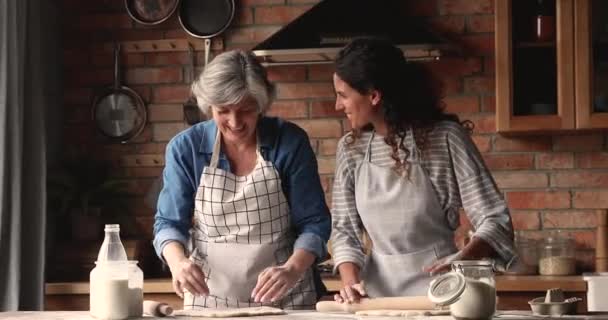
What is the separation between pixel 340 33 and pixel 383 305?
6.26 feet

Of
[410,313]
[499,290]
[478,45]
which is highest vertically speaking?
[478,45]

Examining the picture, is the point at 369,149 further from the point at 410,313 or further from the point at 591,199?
the point at 591,199

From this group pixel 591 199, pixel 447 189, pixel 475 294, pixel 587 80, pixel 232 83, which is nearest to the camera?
pixel 475 294

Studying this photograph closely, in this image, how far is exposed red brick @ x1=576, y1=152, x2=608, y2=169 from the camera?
13.9ft

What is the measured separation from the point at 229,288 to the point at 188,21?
6.84ft

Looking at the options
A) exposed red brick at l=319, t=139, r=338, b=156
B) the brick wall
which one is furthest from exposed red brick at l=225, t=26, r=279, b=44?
exposed red brick at l=319, t=139, r=338, b=156

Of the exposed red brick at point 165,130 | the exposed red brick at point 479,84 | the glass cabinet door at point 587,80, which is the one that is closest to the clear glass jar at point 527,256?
the glass cabinet door at point 587,80

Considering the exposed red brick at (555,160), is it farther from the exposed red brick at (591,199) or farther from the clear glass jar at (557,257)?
the clear glass jar at (557,257)

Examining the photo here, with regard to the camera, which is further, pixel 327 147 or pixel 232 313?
pixel 327 147

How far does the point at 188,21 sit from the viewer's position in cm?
450

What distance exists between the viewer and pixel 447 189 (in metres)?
2.66

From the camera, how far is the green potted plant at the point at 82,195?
4.34 m

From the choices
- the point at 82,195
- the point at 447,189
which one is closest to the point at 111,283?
the point at 447,189

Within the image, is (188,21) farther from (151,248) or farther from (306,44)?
(151,248)
